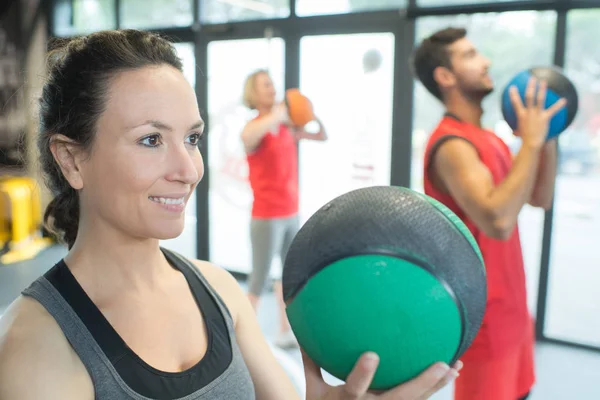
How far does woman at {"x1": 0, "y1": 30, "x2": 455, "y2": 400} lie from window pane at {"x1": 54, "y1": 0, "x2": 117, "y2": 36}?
15.2 feet

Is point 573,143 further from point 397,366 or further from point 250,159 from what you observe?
point 397,366

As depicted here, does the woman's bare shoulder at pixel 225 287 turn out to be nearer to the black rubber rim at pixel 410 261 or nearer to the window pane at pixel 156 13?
the black rubber rim at pixel 410 261

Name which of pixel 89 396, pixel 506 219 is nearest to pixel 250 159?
pixel 506 219

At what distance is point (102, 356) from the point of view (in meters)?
0.89

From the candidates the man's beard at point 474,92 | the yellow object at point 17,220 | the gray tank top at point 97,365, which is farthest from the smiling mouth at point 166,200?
the yellow object at point 17,220

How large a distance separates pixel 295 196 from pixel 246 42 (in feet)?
5.83

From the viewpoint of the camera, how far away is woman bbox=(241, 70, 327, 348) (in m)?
3.17

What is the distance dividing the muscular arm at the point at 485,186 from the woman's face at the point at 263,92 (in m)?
1.90

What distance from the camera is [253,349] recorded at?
1.13 m

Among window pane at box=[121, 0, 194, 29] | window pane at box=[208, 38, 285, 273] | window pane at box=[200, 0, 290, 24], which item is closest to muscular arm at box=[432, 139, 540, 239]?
window pane at box=[200, 0, 290, 24]

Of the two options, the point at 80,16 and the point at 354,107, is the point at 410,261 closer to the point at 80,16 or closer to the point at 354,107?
the point at 354,107

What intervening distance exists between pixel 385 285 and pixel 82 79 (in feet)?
2.09

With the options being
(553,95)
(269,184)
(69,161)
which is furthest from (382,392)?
(269,184)

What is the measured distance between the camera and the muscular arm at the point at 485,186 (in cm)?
148
